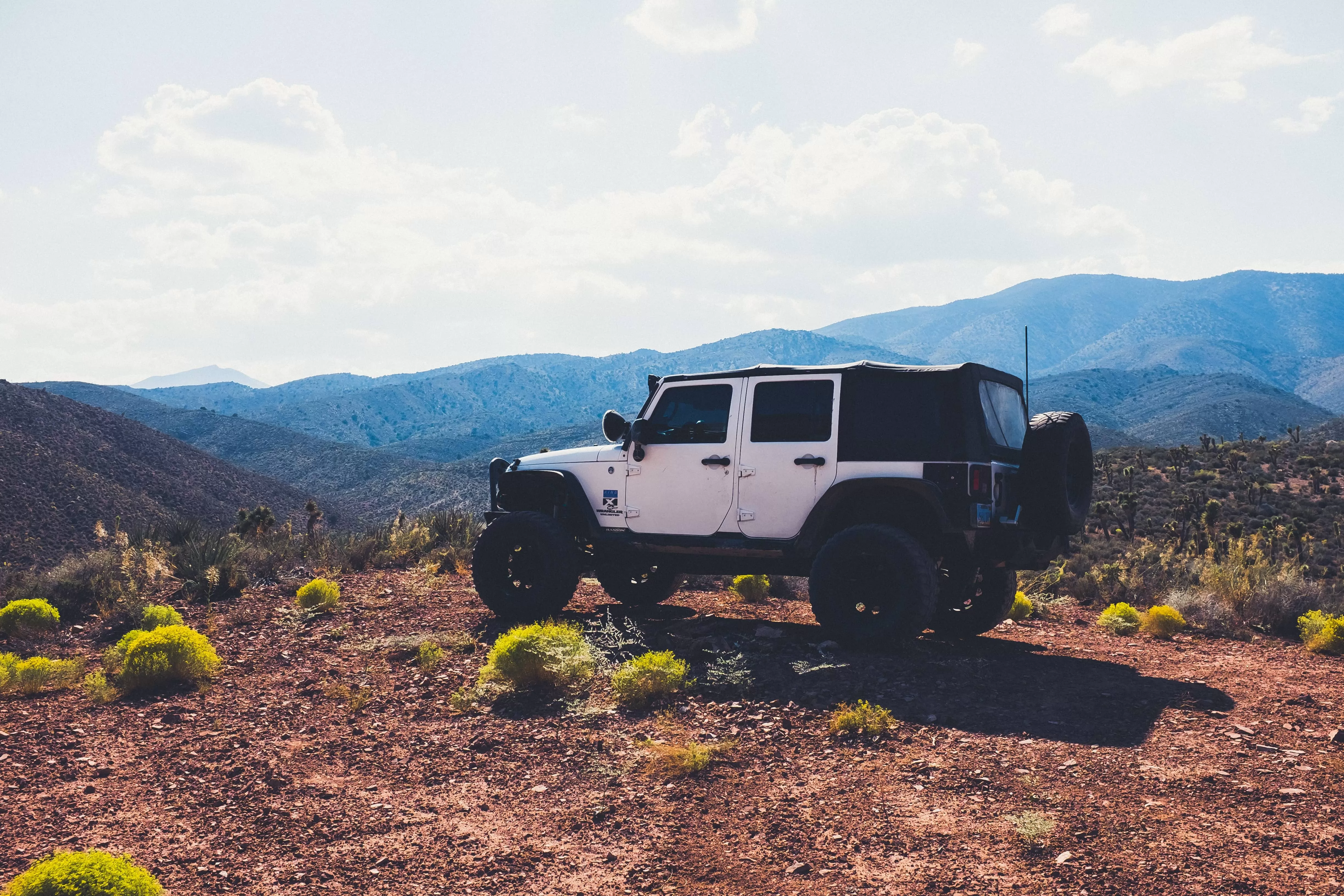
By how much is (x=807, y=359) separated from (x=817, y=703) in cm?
16945

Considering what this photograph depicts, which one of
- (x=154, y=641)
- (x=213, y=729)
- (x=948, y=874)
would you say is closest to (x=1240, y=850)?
(x=948, y=874)

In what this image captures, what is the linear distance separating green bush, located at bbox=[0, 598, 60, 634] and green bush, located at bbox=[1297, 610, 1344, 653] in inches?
475

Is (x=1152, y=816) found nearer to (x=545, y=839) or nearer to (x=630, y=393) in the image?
(x=545, y=839)

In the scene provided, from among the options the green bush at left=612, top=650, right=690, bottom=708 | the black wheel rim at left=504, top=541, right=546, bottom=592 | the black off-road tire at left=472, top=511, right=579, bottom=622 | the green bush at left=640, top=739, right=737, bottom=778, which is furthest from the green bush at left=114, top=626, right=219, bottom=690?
the green bush at left=640, top=739, right=737, bottom=778

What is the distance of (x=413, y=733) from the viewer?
18.7ft

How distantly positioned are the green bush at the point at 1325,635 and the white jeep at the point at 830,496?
2359 millimetres

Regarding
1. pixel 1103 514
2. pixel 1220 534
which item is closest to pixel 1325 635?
pixel 1220 534

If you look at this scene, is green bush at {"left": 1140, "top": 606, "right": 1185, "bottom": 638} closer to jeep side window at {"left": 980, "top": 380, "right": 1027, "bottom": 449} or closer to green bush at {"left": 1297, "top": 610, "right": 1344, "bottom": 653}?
green bush at {"left": 1297, "top": 610, "right": 1344, "bottom": 653}

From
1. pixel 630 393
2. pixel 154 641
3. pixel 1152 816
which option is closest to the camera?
pixel 1152 816

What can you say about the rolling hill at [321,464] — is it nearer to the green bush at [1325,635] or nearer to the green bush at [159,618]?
the green bush at [159,618]

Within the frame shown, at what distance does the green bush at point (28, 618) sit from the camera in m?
8.53

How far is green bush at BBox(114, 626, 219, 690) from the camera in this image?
6551 millimetres

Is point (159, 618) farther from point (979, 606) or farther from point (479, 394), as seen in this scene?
point (479, 394)

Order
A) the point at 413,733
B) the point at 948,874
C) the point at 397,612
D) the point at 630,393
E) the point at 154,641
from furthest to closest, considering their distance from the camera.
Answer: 1. the point at 630,393
2. the point at 397,612
3. the point at 154,641
4. the point at 413,733
5. the point at 948,874
